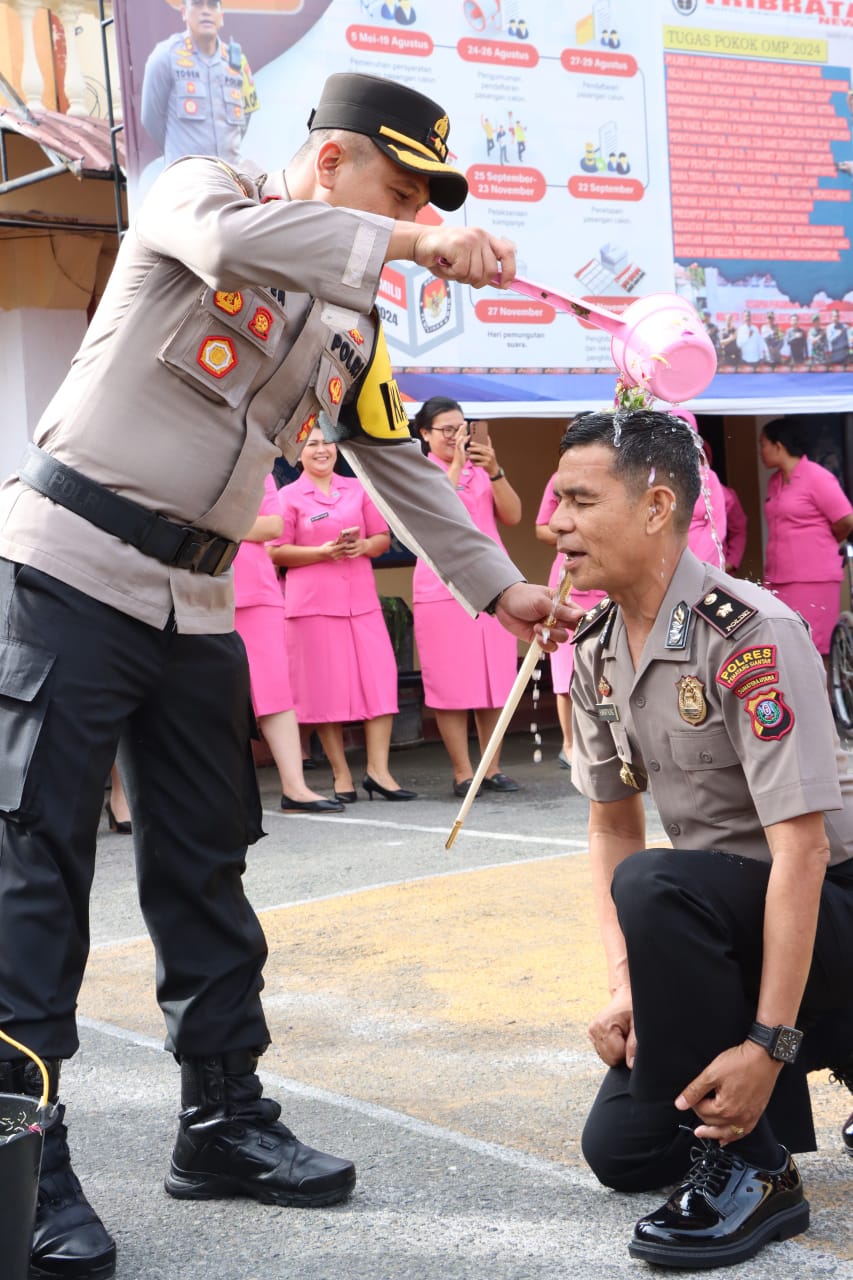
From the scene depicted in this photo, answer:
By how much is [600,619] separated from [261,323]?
827mm

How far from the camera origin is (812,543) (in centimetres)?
968

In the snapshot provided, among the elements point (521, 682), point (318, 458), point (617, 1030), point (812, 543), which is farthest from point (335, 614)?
point (617, 1030)

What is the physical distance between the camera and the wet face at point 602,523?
287cm

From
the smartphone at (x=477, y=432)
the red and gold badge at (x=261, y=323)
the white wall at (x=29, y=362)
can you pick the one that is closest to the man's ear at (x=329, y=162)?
the red and gold badge at (x=261, y=323)

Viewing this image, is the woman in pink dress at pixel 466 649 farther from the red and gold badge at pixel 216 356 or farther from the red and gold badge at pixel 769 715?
the red and gold badge at pixel 769 715

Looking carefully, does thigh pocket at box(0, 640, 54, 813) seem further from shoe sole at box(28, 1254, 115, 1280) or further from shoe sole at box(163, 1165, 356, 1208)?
shoe sole at box(163, 1165, 356, 1208)

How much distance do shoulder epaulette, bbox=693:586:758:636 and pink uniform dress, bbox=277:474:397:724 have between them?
17.5 feet

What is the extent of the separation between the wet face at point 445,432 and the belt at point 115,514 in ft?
16.5

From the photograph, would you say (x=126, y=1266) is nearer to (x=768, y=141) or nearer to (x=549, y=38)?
(x=549, y=38)

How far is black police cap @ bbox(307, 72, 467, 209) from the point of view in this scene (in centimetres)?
278

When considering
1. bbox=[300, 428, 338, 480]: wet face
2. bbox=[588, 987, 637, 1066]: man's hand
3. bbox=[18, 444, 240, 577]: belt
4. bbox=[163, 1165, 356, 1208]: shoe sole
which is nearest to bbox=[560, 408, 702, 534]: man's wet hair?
bbox=[18, 444, 240, 577]: belt

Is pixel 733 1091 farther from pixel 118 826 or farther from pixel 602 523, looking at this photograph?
pixel 118 826

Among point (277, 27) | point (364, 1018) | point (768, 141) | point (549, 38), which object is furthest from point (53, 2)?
point (364, 1018)

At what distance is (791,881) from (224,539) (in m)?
1.14
